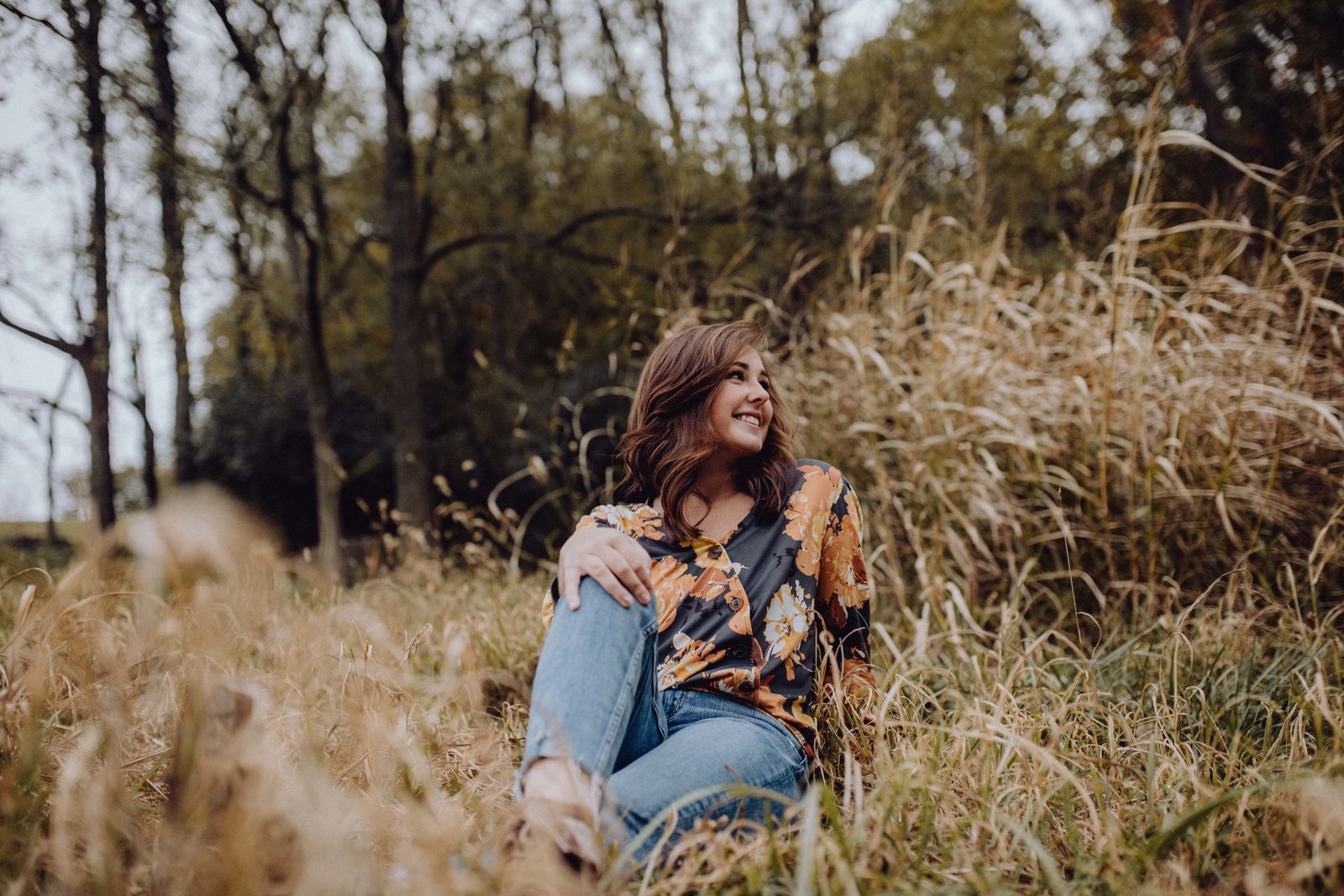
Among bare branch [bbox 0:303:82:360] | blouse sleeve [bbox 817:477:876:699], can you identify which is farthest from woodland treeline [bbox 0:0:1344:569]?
blouse sleeve [bbox 817:477:876:699]

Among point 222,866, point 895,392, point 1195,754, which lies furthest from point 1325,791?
point 895,392

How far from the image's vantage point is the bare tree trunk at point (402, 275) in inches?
237

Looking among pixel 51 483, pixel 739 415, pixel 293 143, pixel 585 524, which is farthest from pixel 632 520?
pixel 293 143

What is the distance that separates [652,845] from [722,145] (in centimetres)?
711

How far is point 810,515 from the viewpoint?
5.54 ft

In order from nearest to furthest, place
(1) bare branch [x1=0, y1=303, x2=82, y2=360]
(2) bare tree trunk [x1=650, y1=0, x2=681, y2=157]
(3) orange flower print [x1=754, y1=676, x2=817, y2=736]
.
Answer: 1. (3) orange flower print [x1=754, y1=676, x2=817, y2=736]
2. (1) bare branch [x1=0, y1=303, x2=82, y2=360]
3. (2) bare tree trunk [x1=650, y1=0, x2=681, y2=157]

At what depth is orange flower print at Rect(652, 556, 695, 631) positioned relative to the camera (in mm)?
1593

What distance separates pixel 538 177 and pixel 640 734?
26.0ft

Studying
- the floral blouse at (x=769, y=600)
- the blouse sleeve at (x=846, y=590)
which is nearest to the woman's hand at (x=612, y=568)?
the floral blouse at (x=769, y=600)

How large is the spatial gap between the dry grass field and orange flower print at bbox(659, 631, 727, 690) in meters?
0.33

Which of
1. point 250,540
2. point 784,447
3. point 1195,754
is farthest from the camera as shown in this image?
point 784,447

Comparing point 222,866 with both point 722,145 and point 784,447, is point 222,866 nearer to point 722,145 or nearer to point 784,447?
point 784,447

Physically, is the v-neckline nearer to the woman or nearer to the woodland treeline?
the woman

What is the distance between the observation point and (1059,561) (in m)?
2.44
